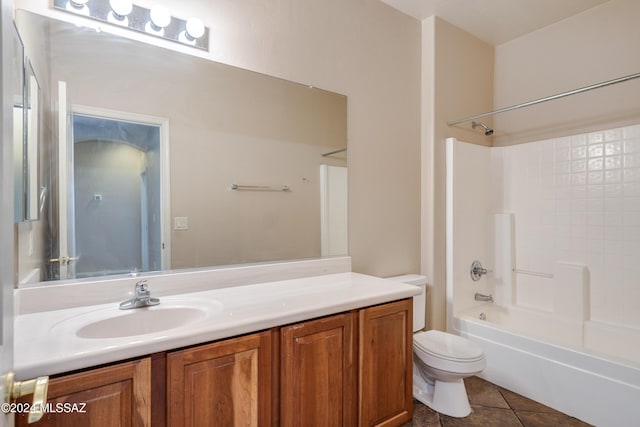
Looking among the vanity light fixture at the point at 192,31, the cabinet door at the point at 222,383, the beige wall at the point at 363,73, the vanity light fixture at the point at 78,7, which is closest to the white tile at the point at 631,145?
the beige wall at the point at 363,73

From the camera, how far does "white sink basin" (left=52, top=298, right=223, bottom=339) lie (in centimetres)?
119

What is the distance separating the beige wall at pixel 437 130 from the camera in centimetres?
259

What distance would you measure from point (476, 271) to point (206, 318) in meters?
2.34

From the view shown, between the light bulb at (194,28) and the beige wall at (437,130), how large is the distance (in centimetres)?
172

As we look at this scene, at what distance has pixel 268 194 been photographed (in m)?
1.91

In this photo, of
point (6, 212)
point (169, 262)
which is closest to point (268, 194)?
point (169, 262)

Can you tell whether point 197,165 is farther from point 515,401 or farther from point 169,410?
point 515,401

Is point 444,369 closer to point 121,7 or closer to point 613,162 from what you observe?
point 613,162

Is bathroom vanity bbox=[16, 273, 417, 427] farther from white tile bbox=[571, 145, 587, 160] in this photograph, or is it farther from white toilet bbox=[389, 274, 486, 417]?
white tile bbox=[571, 145, 587, 160]

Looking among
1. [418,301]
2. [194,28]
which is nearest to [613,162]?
[418,301]

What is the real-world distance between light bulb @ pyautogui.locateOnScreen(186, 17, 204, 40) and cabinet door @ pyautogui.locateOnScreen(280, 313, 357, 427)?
143 cm

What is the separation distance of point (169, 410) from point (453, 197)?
2.33 m

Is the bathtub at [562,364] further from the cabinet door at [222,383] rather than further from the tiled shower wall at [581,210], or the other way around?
the cabinet door at [222,383]

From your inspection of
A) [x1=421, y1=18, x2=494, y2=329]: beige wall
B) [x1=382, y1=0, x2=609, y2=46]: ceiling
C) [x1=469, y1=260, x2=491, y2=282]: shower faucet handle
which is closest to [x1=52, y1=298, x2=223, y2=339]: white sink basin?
[x1=421, y1=18, x2=494, y2=329]: beige wall
